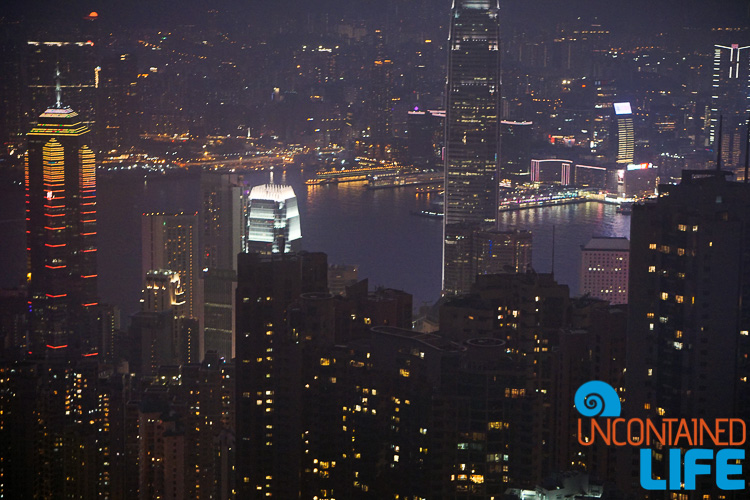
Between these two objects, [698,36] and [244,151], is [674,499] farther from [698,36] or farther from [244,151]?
[244,151]

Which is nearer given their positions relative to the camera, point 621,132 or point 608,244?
point 608,244

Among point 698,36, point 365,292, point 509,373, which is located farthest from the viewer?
point 698,36

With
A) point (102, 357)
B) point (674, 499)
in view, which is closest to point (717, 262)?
point (674, 499)

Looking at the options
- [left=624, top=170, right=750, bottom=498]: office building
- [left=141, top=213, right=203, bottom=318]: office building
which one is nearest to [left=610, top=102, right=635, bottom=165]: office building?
[left=141, top=213, right=203, bottom=318]: office building

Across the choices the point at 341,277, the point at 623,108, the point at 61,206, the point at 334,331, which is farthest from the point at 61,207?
the point at 334,331

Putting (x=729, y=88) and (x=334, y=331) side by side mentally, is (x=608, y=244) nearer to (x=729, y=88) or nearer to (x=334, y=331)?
(x=729, y=88)

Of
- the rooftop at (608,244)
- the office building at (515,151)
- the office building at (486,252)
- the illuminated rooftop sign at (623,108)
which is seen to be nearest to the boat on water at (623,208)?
the rooftop at (608,244)
